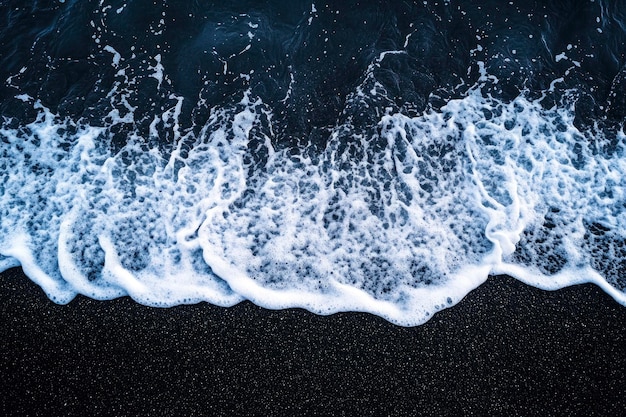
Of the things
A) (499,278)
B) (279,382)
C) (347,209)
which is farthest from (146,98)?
(499,278)

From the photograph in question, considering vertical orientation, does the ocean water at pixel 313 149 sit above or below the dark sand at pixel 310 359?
above

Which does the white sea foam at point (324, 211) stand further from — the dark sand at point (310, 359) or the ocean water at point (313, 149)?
the dark sand at point (310, 359)

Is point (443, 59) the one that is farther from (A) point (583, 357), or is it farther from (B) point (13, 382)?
(B) point (13, 382)

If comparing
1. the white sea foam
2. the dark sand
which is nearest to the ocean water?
the white sea foam

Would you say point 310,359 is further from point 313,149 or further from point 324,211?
point 313,149

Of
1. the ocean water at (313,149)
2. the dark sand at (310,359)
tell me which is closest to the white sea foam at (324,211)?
the ocean water at (313,149)

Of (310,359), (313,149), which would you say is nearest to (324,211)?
(313,149)

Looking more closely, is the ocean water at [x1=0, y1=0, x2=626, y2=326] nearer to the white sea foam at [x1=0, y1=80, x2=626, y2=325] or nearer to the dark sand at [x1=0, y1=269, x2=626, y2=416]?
the white sea foam at [x1=0, y1=80, x2=626, y2=325]
